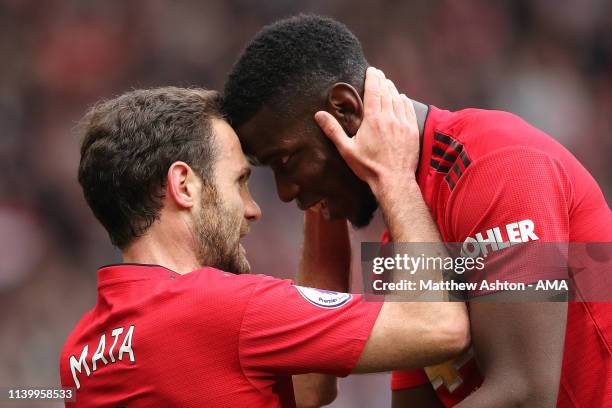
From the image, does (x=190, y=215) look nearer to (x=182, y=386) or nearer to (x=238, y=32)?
(x=182, y=386)

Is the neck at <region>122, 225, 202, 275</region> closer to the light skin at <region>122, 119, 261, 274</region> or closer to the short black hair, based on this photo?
the light skin at <region>122, 119, 261, 274</region>

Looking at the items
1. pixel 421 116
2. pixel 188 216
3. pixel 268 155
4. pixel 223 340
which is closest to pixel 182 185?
pixel 188 216

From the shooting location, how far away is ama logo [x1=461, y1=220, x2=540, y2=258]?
2566 millimetres

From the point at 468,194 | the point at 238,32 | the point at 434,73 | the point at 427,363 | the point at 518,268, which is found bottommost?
the point at 427,363

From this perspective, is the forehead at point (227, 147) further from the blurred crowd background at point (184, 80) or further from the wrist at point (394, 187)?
the blurred crowd background at point (184, 80)

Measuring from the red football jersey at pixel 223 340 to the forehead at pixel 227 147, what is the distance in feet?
1.41

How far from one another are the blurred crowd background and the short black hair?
4.13m

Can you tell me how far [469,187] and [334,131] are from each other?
1.77 ft

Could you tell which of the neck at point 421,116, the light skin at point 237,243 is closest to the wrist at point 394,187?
the light skin at point 237,243

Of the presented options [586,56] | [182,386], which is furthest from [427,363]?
[586,56]

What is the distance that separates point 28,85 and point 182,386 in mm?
5773

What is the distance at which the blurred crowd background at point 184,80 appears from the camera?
7.21 m

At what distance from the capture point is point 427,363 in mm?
2646

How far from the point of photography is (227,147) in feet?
10.3
